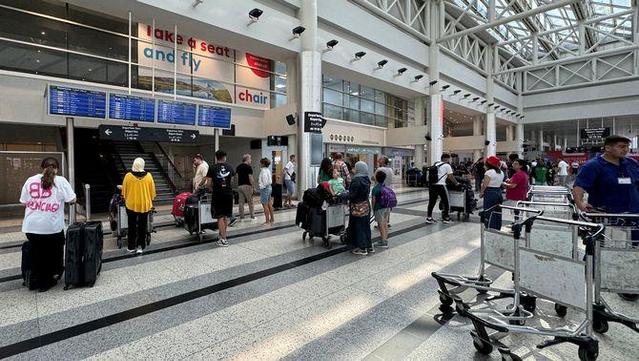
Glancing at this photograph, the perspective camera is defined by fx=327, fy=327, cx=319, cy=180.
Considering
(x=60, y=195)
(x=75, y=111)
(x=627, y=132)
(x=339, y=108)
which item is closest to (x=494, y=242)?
(x=60, y=195)

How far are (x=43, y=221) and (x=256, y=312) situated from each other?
2.55 m

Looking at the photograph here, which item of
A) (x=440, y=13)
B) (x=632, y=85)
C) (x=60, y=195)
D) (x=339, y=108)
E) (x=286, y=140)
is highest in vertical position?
(x=440, y=13)

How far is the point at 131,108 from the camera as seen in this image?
8.72 m

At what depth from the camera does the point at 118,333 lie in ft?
8.66

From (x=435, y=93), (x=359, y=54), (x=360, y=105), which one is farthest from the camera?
(x=360, y=105)

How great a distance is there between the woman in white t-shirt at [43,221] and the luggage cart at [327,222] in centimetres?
334

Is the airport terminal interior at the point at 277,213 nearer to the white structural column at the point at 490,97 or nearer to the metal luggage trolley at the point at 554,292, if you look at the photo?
the metal luggage trolley at the point at 554,292

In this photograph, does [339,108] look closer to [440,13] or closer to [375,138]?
[375,138]

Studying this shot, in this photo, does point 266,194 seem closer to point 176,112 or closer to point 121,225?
point 121,225

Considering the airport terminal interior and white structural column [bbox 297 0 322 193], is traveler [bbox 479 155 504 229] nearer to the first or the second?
the airport terminal interior

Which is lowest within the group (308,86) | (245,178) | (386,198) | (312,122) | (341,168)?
(386,198)

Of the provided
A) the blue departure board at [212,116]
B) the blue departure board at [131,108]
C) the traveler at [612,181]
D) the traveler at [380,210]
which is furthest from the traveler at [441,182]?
the blue departure board at [131,108]

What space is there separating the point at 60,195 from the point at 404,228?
19.0 ft

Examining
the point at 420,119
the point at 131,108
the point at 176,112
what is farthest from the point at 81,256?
the point at 420,119
